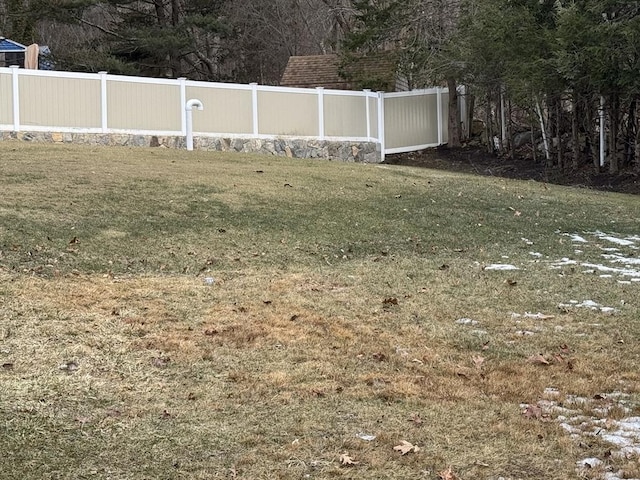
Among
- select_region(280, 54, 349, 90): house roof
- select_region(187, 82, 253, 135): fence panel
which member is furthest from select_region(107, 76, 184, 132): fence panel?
select_region(280, 54, 349, 90): house roof

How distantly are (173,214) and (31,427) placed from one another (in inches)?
204

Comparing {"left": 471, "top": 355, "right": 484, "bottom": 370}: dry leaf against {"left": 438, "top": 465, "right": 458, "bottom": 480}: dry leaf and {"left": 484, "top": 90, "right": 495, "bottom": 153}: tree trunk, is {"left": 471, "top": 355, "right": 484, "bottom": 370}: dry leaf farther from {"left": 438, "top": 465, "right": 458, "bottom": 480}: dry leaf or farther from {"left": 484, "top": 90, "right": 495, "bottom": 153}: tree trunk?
{"left": 484, "top": 90, "right": 495, "bottom": 153}: tree trunk

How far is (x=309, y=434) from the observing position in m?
3.18

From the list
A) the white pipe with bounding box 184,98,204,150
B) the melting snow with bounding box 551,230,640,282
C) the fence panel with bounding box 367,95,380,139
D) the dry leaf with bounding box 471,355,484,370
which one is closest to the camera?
the dry leaf with bounding box 471,355,484,370

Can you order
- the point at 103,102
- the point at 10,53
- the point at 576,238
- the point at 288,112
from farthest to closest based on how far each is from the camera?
the point at 10,53 → the point at 288,112 → the point at 103,102 → the point at 576,238

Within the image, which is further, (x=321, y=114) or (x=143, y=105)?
(x=321, y=114)

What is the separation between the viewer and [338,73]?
20.9 meters

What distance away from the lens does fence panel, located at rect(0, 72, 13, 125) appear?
13.7 metres

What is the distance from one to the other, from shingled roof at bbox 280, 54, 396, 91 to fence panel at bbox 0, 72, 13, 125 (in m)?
9.64

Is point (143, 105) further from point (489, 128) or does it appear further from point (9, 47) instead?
point (9, 47)

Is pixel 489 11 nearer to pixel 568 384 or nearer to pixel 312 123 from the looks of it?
pixel 312 123

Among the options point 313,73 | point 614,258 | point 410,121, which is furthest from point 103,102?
point 614,258

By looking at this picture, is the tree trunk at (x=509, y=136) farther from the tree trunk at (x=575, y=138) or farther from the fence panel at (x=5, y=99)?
the fence panel at (x=5, y=99)

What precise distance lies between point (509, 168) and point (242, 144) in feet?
21.3
